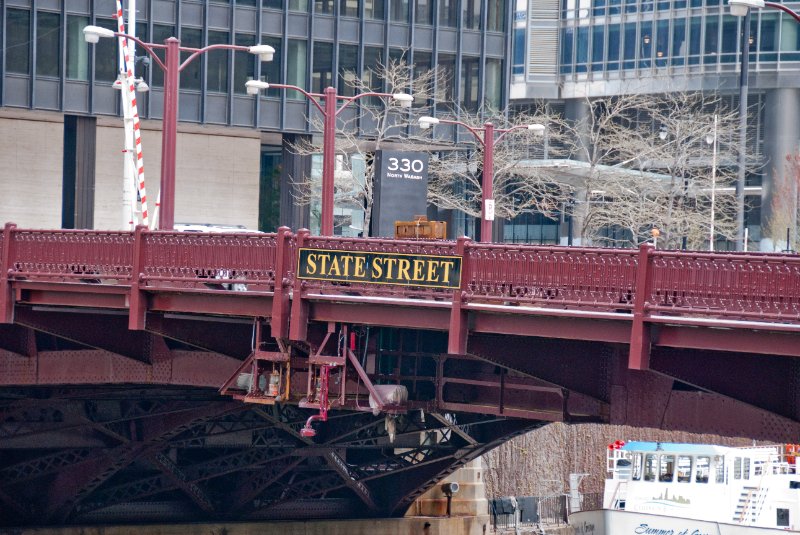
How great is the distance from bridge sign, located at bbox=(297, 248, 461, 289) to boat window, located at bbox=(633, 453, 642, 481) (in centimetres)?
2287

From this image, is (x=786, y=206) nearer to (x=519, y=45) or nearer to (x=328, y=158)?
(x=519, y=45)

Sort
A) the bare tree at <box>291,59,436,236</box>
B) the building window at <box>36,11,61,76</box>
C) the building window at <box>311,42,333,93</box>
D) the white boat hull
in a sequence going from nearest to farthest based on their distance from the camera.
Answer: the white boat hull, the building window at <box>36,11,61,76</box>, the bare tree at <box>291,59,436,236</box>, the building window at <box>311,42,333,93</box>

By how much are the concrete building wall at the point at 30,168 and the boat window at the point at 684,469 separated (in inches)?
1191

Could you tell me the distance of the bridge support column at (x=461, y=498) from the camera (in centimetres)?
4528

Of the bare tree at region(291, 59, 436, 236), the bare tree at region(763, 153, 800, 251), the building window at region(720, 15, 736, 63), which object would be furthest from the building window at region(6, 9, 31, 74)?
the building window at region(720, 15, 736, 63)

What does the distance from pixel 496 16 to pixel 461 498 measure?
3098 centimetres

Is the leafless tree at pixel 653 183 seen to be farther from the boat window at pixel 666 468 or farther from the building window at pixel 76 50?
the building window at pixel 76 50

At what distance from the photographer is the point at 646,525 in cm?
4356

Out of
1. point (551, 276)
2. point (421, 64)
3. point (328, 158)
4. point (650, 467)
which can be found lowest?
point (650, 467)

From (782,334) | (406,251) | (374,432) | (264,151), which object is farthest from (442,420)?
(264,151)

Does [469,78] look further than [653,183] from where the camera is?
Yes

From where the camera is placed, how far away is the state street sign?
36281 millimetres

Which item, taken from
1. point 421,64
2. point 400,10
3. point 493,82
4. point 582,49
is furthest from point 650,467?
point 582,49

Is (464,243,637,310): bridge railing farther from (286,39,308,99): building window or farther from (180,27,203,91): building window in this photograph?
(286,39,308,99): building window
